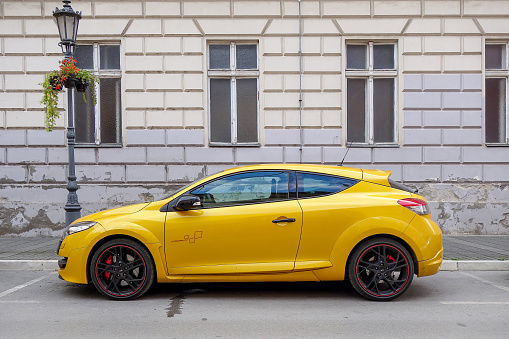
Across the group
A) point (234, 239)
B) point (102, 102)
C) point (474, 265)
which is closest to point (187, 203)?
point (234, 239)

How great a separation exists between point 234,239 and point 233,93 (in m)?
6.68

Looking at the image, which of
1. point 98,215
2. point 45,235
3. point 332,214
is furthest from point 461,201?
point 45,235

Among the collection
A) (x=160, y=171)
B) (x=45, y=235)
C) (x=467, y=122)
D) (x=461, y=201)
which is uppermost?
(x=467, y=122)

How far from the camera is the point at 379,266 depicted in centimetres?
584

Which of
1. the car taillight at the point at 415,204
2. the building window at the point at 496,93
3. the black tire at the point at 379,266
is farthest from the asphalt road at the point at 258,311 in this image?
the building window at the point at 496,93

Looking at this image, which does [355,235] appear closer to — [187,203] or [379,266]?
[379,266]

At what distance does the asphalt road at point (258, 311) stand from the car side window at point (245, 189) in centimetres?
117

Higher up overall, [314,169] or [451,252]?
[314,169]

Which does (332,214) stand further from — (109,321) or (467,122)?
(467,122)

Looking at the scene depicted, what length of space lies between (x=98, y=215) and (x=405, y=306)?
3732 mm

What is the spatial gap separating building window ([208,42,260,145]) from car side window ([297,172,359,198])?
5.83 meters

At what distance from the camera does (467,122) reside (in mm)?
11594

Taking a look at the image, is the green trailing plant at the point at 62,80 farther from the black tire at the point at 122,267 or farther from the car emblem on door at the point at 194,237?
the car emblem on door at the point at 194,237

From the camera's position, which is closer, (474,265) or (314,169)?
(314,169)
